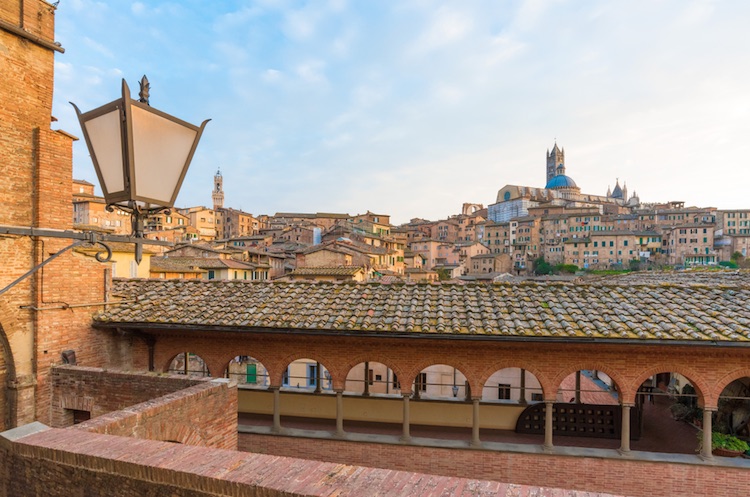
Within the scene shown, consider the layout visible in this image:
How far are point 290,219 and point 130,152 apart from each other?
94.7 metres

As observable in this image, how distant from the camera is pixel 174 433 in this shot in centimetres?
533

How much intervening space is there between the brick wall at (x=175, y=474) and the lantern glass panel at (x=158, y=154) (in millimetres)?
2074

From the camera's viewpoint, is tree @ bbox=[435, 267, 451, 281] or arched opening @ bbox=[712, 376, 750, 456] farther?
tree @ bbox=[435, 267, 451, 281]

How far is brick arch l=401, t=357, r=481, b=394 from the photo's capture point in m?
9.03

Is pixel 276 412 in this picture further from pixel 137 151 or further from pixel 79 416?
pixel 137 151

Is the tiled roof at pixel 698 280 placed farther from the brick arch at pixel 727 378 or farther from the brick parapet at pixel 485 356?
the brick arch at pixel 727 378

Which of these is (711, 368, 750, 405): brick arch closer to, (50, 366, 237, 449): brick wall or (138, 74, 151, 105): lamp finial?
(50, 366, 237, 449): brick wall

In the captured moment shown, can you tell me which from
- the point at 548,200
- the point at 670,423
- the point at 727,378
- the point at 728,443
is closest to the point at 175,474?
the point at 727,378

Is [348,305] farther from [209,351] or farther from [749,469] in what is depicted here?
[749,469]

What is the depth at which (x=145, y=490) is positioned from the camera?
326cm

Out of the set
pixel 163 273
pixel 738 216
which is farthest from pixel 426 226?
pixel 163 273

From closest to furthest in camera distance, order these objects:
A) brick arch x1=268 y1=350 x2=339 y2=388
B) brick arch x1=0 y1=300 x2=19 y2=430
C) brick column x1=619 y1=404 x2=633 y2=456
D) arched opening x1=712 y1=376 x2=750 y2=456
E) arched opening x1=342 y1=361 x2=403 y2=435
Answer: brick arch x1=0 y1=300 x2=19 y2=430 → brick column x1=619 y1=404 x2=633 y2=456 → brick arch x1=268 y1=350 x2=339 y2=388 → arched opening x1=712 y1=376 x2=750 y2=456 → arched opening x1=342 y1=361 x2=403 y2=435

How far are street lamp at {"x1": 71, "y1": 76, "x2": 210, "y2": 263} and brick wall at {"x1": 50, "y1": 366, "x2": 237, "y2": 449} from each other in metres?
2.65

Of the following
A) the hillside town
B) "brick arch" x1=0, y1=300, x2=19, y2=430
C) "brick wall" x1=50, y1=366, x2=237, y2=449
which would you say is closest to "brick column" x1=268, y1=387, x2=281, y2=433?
"brick wall" x1=50, y1=366, x2=237, y2=449
